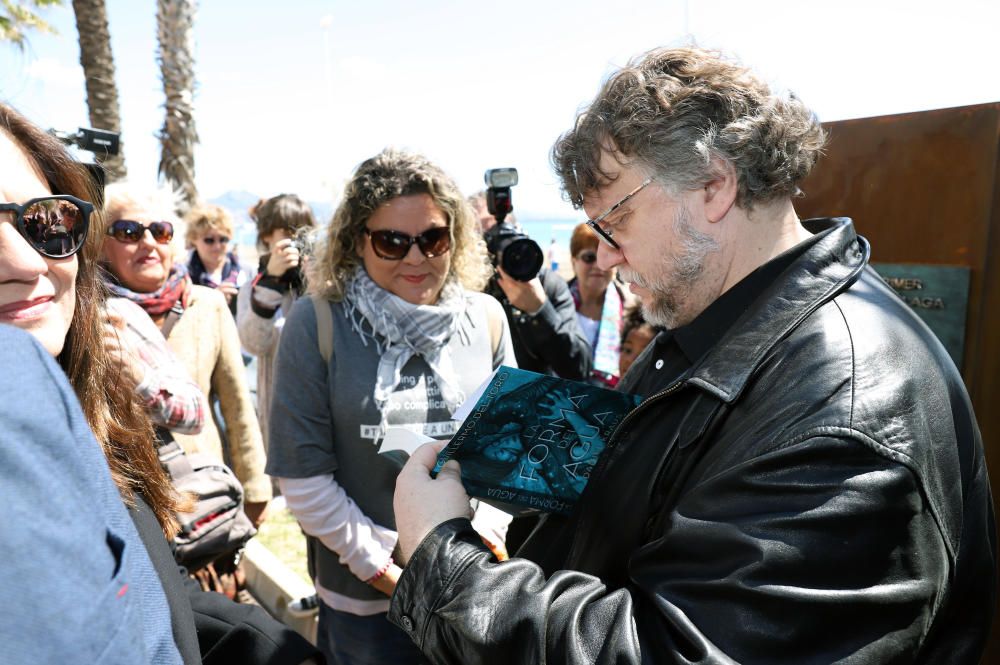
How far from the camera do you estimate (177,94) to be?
8.57 meters

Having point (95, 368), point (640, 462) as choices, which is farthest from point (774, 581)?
point (95, 368)

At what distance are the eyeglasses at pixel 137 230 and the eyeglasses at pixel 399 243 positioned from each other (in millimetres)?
1091

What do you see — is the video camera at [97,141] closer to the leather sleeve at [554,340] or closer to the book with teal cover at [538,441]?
the book with teal cover at [538,441]

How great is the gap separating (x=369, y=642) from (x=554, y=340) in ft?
5.39

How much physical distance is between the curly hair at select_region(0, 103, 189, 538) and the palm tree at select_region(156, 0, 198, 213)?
7.80 m

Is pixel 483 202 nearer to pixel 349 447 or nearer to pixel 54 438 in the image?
pixel 349 447

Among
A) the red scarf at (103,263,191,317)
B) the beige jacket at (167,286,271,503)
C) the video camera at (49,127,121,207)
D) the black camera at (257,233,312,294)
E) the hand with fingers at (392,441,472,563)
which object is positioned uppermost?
the video camera at (49,127,121,207)

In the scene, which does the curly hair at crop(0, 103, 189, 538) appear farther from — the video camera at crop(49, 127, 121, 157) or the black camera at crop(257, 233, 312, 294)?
the black camera at crop(257, 233, 312, 294)

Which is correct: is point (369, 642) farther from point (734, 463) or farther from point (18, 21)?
point (18, 21)

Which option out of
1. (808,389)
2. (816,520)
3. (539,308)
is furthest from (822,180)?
(816,520)

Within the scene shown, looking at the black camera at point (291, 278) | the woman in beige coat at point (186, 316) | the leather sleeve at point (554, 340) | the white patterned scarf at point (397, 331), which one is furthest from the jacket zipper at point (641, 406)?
the black camera at point (291, 278)

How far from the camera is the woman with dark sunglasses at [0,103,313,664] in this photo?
1073 mm

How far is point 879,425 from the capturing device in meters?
0.98

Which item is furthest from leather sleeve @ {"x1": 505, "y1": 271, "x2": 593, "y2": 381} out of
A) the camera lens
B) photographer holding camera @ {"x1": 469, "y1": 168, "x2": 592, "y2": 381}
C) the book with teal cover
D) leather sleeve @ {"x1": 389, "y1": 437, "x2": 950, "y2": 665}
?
leather sleeve @ {"x1": 389, "y1": 437, "x2": 950, "y2": 665}
